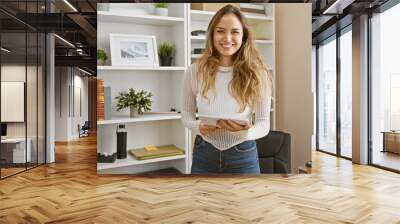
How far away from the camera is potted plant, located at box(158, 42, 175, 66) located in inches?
141

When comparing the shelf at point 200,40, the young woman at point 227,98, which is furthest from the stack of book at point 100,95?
the young woman at point 227,98

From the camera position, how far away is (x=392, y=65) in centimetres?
487

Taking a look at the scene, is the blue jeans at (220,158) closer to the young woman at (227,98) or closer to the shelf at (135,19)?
the young woman at (227,98)

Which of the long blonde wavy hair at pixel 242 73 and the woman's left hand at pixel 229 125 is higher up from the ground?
the long blonde wavy hair at pixel 242 73

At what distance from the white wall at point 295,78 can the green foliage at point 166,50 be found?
104cm

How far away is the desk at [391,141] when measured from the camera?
486cm

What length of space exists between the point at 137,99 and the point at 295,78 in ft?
5.28

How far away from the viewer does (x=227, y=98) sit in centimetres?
249

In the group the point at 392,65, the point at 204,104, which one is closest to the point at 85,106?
the point at 392,65

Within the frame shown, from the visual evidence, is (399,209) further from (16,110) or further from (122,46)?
(16,110)

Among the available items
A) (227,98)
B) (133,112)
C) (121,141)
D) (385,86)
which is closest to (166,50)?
(133,112)

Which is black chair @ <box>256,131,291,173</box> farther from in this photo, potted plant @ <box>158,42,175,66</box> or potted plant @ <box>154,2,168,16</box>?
potted plant @ <box>154,2,168,16</box>

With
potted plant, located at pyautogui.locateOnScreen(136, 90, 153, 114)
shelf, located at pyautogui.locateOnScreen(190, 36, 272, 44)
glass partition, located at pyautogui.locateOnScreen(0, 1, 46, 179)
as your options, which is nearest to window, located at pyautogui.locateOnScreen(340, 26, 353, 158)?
shelf, located at pyautogui.locateOnScreen(190, 36, 272, 44)

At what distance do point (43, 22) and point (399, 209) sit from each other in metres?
5.02
